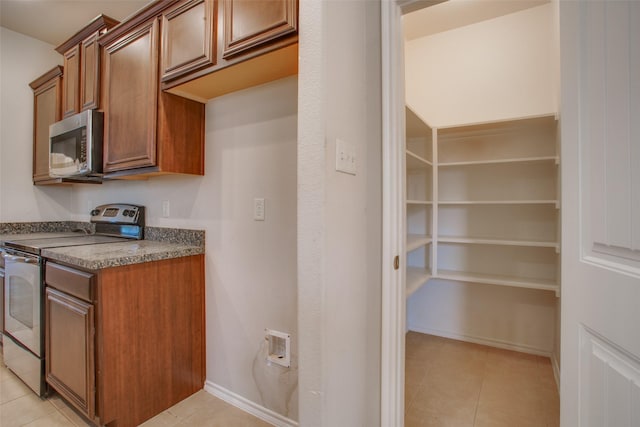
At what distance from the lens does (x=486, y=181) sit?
2562 millimetres

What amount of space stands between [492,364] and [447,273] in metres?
0.74

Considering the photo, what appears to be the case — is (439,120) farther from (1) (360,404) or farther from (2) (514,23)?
(1) (360,404)

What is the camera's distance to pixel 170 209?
202 centimetres

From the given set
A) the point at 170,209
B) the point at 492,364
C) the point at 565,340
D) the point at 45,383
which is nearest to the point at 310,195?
the point at 565,340

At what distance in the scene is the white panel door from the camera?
0.60m

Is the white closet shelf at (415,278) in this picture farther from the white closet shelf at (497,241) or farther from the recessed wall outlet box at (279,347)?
the recessed wall outlet box at (279,347)

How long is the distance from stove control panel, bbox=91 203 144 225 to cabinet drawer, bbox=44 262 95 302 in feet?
1.91

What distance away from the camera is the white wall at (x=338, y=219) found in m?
0.92

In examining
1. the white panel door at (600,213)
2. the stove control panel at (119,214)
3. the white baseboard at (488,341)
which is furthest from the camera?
the white baseboard at (488,341)

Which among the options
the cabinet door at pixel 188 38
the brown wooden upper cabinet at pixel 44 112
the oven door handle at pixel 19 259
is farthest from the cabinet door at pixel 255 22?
the brown wooden upper cabinet at pixel 44 112

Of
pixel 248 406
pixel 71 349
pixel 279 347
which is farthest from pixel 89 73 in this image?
pixel 248 406

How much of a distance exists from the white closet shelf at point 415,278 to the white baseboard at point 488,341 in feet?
2.01

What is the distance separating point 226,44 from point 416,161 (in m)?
1.59

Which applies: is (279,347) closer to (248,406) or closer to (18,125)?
(248,406)
